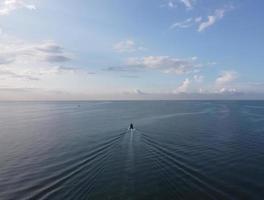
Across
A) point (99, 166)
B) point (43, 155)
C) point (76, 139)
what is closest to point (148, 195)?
point (99, 166)

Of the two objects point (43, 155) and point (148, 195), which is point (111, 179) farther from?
Result: point (43, 155)

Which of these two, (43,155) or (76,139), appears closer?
(43,155)

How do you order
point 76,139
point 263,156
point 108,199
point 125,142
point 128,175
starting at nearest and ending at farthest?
point 108,199
point 128,175
point 263,156
point 125,142
point 76,139

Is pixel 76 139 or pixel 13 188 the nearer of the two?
pixel 13 188

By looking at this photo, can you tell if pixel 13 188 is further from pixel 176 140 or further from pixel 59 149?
pixel 176 140

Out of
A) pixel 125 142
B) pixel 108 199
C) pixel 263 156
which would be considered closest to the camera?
pixel 108 199

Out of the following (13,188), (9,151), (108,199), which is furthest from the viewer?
(9,151)

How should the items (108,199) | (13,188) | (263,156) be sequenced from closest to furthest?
(108,199) → (13,188) → (263,156)

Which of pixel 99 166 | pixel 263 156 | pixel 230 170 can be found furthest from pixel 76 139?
pixel 263 156
